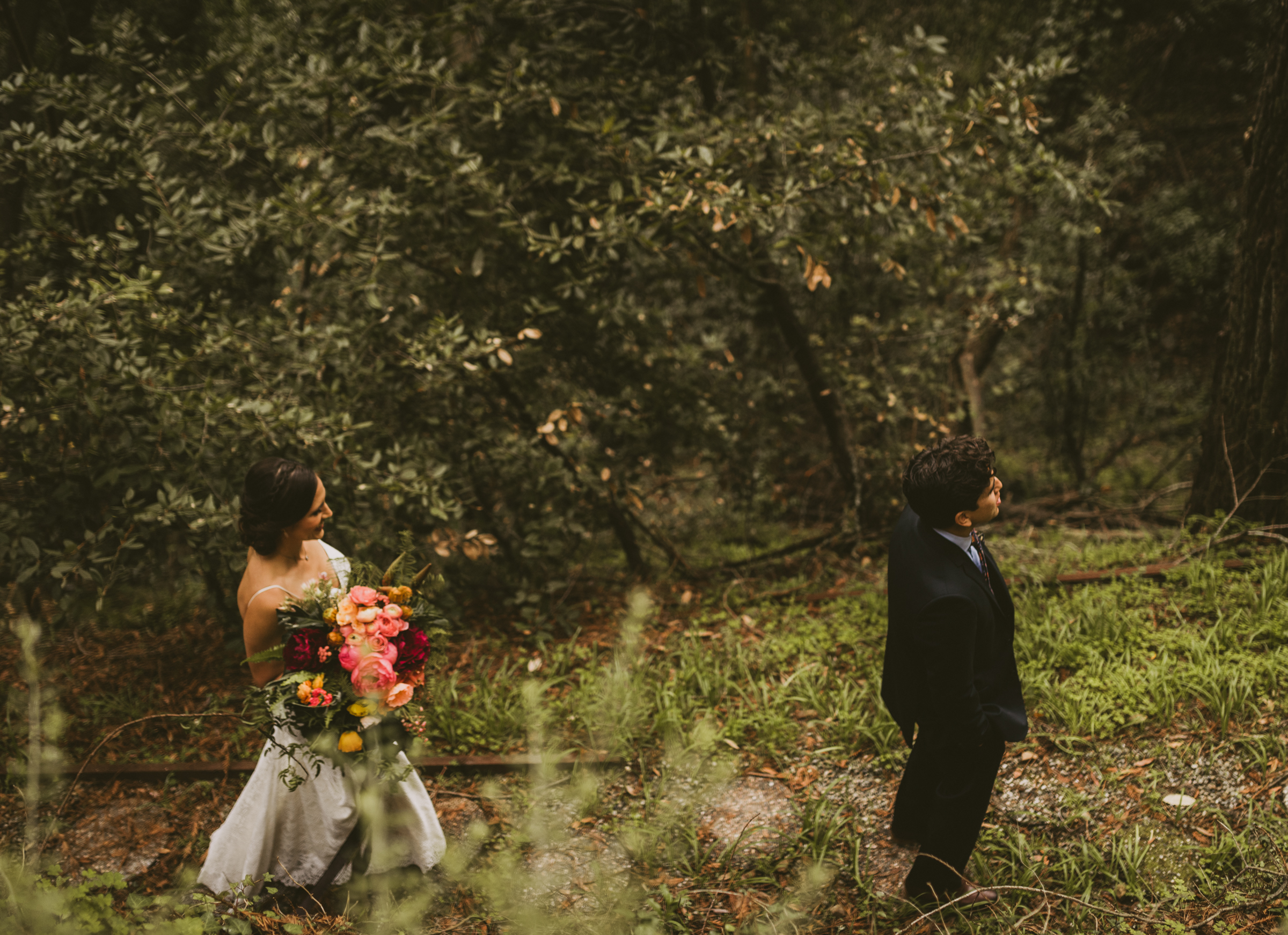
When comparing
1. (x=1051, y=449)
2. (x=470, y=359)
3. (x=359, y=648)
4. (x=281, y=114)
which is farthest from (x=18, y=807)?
(x=1051, y=449)

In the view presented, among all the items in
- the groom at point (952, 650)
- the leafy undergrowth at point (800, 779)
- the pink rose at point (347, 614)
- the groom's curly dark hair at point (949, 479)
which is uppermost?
the groom's curly dark hair at point (949, 479)

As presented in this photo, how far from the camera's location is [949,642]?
8.17 ft

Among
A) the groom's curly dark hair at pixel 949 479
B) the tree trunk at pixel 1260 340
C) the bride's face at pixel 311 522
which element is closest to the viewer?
the groom's curly dark hair at pixel 949 479

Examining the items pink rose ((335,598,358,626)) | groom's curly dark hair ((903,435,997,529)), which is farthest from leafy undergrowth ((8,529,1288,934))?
groom's curly dark hair ((903,435,997,529))

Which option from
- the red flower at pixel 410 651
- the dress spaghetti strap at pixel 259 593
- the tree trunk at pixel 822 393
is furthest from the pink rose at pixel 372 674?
the tree trunk at pixel 822 393

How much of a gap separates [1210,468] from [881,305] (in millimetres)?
3072

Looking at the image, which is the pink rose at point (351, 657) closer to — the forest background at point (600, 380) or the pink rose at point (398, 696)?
the pink rose at point (398, 696)

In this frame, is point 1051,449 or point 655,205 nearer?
point 655,205

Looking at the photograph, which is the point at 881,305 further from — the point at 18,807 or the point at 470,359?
the point at 18,807

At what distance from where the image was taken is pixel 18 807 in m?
3.78

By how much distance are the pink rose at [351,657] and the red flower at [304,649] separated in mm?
167

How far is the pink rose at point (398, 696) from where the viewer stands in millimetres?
2385

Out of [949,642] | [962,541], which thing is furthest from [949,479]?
[949,642]

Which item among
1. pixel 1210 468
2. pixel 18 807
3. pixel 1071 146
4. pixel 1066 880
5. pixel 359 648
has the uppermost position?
pixel 1071 146
